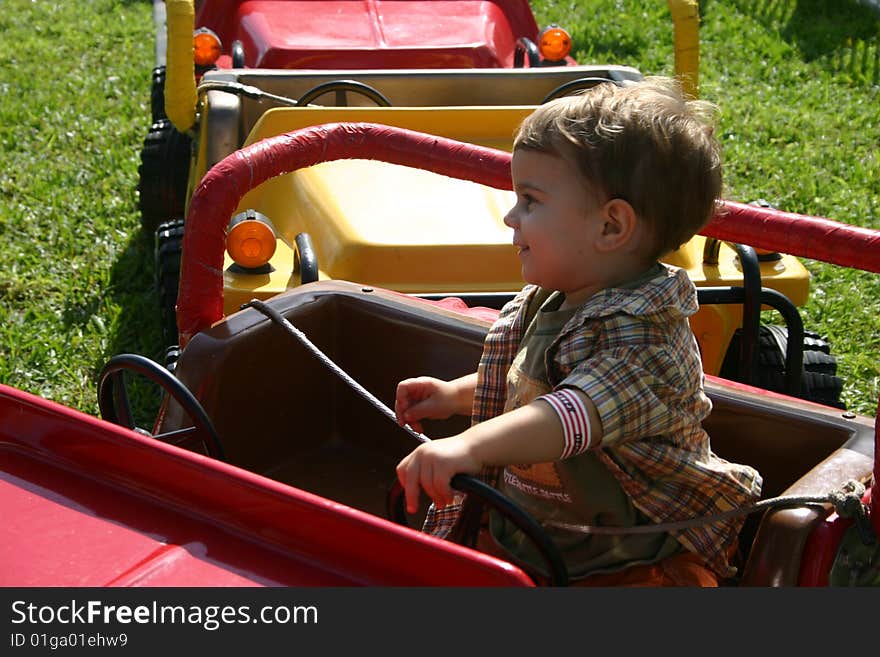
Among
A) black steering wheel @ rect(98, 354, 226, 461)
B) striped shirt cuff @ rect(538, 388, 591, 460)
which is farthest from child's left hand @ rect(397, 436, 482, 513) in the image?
black steering wheel @ rect(98, 354, 226, 461)

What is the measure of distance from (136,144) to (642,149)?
4.39m

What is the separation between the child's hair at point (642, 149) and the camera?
5.22ft

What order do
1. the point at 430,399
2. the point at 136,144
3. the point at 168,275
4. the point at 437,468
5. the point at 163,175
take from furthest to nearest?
the point at 136,144
the point at 163,175
the point at 168,275
the point at 430,399
the point at 437,468

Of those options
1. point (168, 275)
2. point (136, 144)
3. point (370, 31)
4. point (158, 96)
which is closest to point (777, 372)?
point (168, 275)

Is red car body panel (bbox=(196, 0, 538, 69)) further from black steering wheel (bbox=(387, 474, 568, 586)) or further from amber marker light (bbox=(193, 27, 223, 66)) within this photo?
black steering wheel (bbox=(387, 474, 568, 586))

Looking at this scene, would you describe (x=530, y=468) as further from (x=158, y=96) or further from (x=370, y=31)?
(x=158, y=96)

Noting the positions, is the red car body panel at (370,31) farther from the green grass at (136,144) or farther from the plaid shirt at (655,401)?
the plaid shirt at (655,401)

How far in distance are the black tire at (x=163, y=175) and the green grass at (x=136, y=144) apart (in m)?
0.16

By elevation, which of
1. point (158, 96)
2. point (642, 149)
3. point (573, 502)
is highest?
point (642, 149)

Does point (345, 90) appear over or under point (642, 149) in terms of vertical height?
under

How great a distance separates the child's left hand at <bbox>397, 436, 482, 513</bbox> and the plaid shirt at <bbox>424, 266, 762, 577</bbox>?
0.20m

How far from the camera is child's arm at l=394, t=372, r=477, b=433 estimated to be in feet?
6.34

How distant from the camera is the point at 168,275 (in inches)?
139

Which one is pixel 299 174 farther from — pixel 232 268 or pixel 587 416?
pixel 587 416
